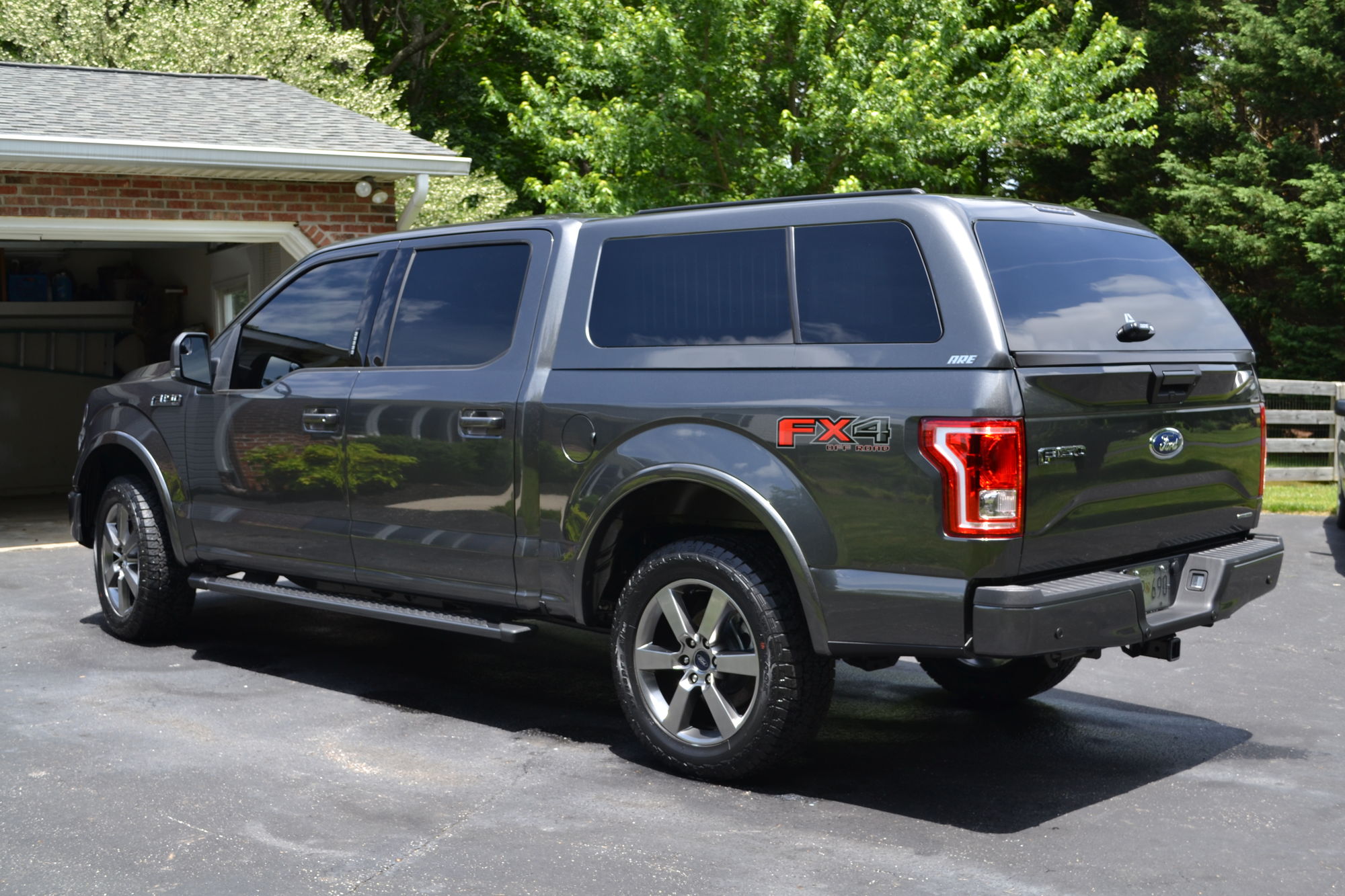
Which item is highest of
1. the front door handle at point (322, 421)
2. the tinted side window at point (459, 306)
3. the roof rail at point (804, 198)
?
the roof rail at point (804, 198)

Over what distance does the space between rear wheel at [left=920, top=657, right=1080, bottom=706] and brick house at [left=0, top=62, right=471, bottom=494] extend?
7.42 m

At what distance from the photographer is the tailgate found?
4285 mm

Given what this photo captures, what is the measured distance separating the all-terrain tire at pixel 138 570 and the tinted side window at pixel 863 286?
3944mm

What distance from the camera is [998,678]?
239 inches

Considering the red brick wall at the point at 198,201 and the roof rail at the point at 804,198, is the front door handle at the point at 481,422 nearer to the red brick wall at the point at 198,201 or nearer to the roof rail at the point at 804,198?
the roof rail at the point at 804,198

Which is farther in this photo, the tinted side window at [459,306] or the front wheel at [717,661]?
the tinted side window at [459,306]

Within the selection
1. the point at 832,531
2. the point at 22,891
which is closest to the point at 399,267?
the point at 832,531

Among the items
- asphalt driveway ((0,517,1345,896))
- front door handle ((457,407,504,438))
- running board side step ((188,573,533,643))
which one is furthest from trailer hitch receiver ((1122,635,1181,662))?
front door handle ((457,407,504,438))

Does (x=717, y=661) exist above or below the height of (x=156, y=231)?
below

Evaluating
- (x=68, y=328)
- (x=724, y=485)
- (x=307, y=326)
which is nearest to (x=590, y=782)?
(x=724, y=485)

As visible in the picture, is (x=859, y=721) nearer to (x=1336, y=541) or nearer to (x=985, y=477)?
(x=985, y=477)

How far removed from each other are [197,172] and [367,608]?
22.5 ft

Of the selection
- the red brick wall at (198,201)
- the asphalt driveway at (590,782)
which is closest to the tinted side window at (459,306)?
the asphalt driveway at (590,782)

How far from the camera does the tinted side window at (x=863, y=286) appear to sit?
4461 millimetres
